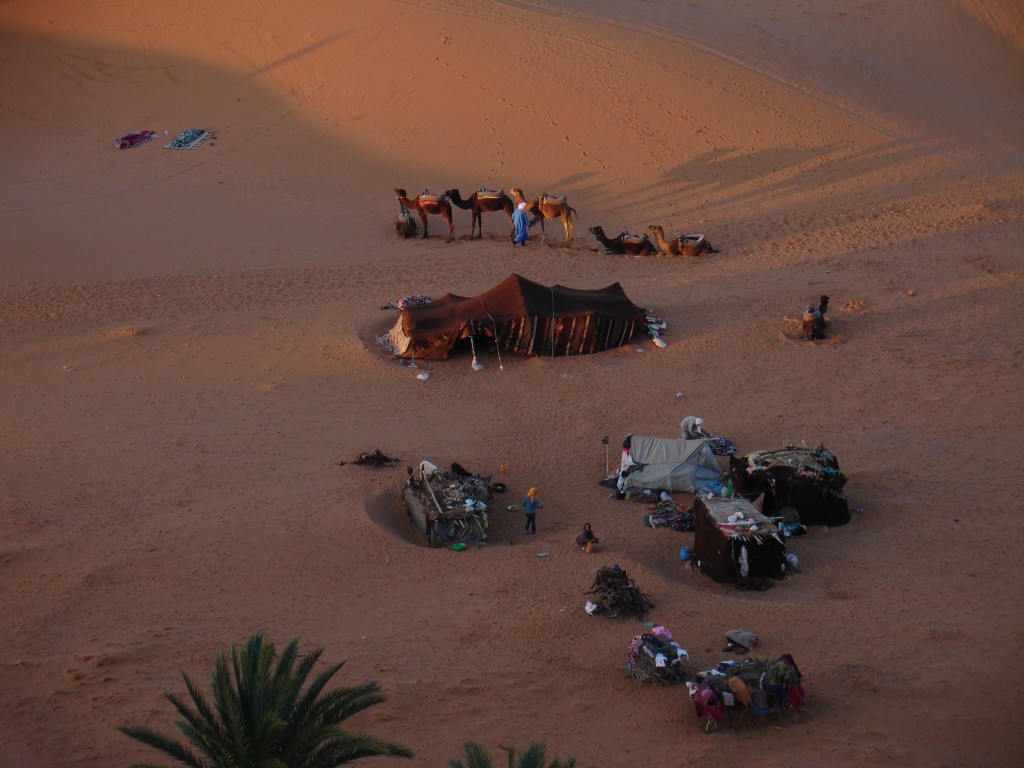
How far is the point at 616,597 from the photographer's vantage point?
41.6ft

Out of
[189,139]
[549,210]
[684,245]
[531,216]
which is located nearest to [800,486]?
[684,245]

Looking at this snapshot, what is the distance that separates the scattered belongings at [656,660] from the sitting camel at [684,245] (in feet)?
46.6

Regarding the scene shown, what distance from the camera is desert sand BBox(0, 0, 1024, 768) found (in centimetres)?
1169

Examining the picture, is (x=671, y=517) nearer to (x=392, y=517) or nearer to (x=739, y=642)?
(x=739, y=642)

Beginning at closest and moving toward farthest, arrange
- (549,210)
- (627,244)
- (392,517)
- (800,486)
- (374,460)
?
(800,486) < (392,517) < (374,460) < (627,244) < (549,210)

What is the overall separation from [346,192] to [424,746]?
1998cm

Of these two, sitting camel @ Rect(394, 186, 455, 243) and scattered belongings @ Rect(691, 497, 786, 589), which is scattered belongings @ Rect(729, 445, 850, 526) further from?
sitting camel @ Rect(394, 186, 455, 243)

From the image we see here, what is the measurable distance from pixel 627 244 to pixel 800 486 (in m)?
11.1

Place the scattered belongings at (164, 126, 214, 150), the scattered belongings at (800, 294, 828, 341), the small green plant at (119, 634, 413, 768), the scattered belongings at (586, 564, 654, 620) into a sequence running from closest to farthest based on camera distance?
the small green plant at (119, 634, 413, 768) < the scattered belongings at (586, 564, 654, 620) < the scattered belongings at (800, 294, 828, 341) < the scattered belongings at (164, 126, 214, 150)

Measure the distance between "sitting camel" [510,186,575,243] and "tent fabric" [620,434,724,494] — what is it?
10107mm

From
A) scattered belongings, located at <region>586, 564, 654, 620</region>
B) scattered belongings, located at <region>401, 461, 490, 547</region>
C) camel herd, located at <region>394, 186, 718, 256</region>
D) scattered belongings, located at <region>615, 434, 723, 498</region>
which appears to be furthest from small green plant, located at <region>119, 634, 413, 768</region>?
camel herd, located at <region>394, 186, 718, 256</region>

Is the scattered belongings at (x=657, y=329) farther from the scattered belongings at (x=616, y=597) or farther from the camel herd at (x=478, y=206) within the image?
the scattered belongings at (x=616, y=597)

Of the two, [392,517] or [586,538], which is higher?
[586,538]

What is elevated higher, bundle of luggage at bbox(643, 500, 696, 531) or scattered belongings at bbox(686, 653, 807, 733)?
scattered belongings at bbox(686, 653, 807, 733)
